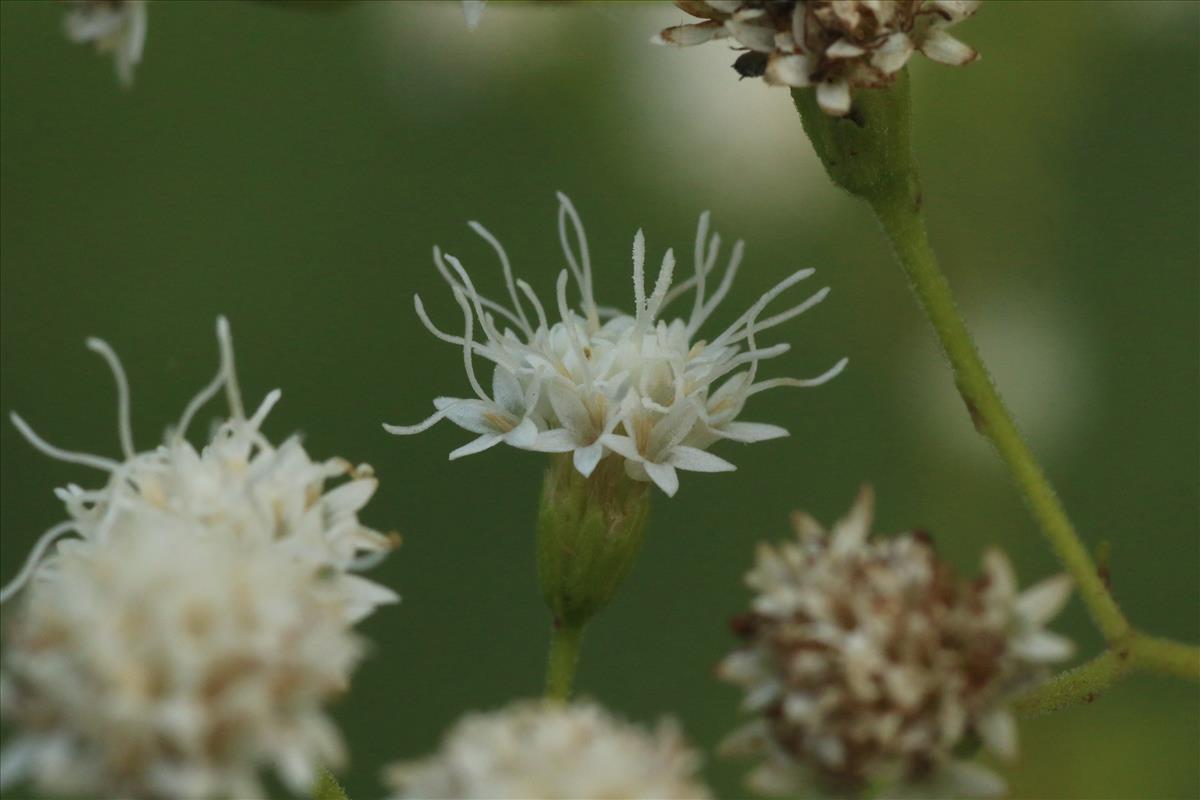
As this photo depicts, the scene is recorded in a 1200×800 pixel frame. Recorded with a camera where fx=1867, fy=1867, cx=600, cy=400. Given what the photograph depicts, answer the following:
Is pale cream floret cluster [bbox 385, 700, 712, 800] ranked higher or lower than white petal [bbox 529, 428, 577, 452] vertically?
lower

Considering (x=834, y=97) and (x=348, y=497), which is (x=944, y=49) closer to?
(x=834, y=97)

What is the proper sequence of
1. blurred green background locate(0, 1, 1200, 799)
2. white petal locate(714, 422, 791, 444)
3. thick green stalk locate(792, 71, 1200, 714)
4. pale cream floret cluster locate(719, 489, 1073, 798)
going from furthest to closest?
blurred green background locate(0, 1, 1200, 799)
white petal locate(714, 422, 791, 444)
thick green stalk locate(792, 71, 1200, 714)
pale cream floret cluster locate(719, 489, 1073, 798)

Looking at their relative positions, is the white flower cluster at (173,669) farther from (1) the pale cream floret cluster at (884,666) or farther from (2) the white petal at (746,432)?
(2) the white petal at (746,432)

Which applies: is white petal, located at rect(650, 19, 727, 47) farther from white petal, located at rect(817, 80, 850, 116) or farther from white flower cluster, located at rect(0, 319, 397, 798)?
white flower cluster, located at rect(0, 319, 397, 798)

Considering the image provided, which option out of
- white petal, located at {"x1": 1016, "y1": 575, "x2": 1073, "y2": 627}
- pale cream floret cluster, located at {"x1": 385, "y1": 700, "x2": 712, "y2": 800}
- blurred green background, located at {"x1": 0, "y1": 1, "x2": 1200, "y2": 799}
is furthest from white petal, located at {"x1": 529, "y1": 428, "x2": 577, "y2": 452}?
blurred green background, located at {"x1": 0, "y1": 1, "x2": 1200, "y2": 799}

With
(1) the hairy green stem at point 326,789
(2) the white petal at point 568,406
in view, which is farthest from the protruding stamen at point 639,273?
(1) the hairy green stem at point 326,789

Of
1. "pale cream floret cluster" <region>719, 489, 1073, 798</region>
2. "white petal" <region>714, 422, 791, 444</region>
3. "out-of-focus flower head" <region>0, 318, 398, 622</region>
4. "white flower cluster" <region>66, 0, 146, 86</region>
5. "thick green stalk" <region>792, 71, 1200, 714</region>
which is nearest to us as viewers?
"pale cream floret cluster" <region>719, 489, 1073, 798</region>

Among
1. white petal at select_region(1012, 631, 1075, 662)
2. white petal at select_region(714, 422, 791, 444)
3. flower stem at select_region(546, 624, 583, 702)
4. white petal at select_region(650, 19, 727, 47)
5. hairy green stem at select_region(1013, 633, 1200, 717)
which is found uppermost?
white petal at select_region(650, 19, 727, 47)
